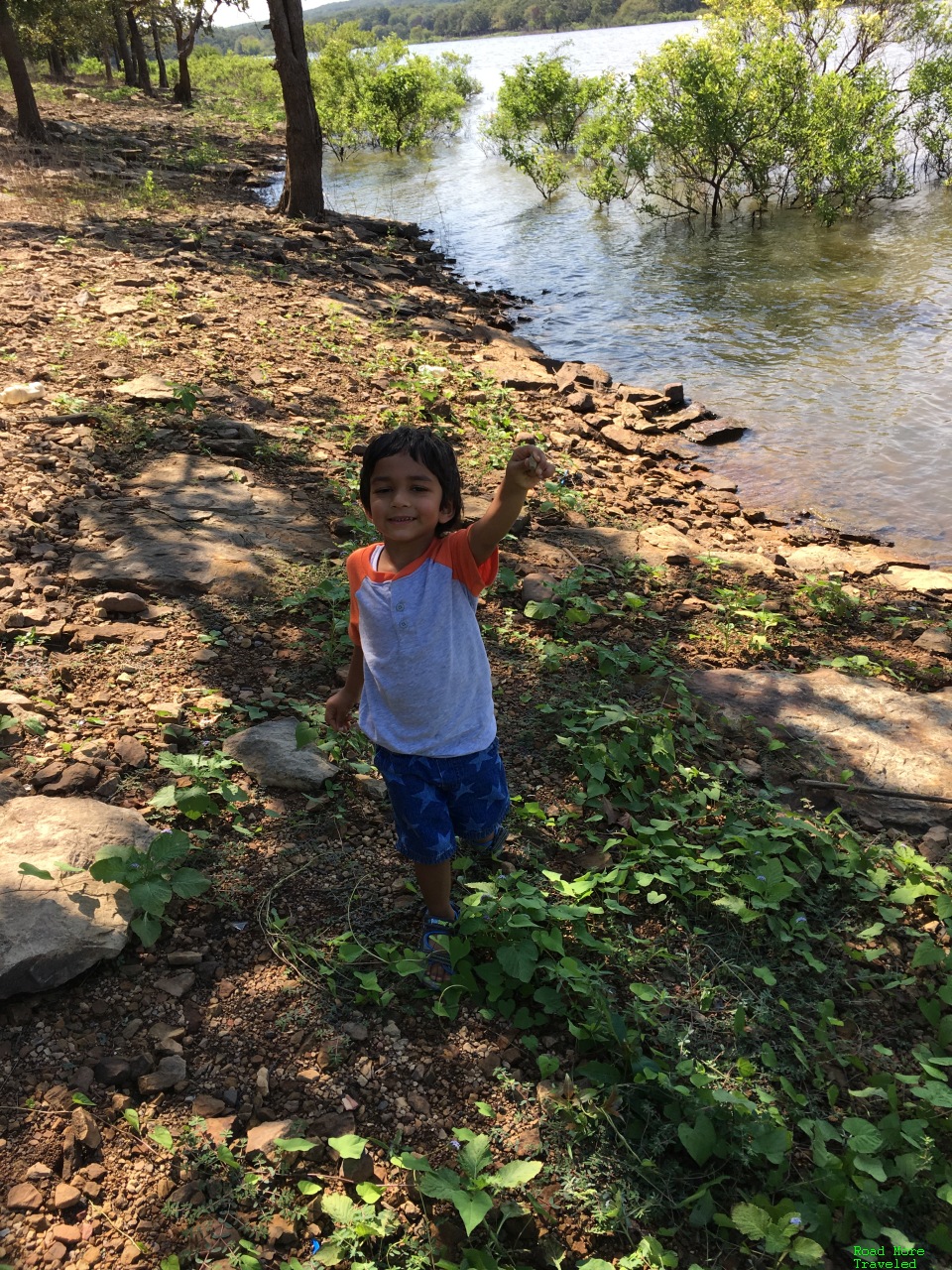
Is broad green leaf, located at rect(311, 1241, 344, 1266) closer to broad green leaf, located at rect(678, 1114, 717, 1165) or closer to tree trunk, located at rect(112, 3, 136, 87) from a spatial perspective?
broad green leaf, located at rect(678, 1114, 717, 1165)

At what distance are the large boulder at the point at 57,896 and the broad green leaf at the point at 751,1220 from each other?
163cm

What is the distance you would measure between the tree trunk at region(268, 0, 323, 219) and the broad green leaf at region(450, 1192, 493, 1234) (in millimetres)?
13217

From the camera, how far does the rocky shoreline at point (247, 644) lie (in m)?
2.12

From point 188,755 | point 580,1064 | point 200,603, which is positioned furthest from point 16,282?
point 580,1064

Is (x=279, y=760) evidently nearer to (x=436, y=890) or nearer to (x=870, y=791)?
(x=436, y=890)

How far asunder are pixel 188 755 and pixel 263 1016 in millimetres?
1039

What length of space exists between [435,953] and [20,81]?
61.7ft

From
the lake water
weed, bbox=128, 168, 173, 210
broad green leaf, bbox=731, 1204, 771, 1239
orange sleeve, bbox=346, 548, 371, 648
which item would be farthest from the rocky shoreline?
weed, bbox=128, 168, 173, 210

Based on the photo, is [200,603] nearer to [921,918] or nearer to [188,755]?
[188,755]

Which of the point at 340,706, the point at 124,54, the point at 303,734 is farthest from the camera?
the point at 124,54

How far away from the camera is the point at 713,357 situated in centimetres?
1023

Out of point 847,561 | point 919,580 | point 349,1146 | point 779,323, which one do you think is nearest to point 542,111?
point 779,323

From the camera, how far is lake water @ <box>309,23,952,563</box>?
291 inches

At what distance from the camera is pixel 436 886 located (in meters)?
2.55
